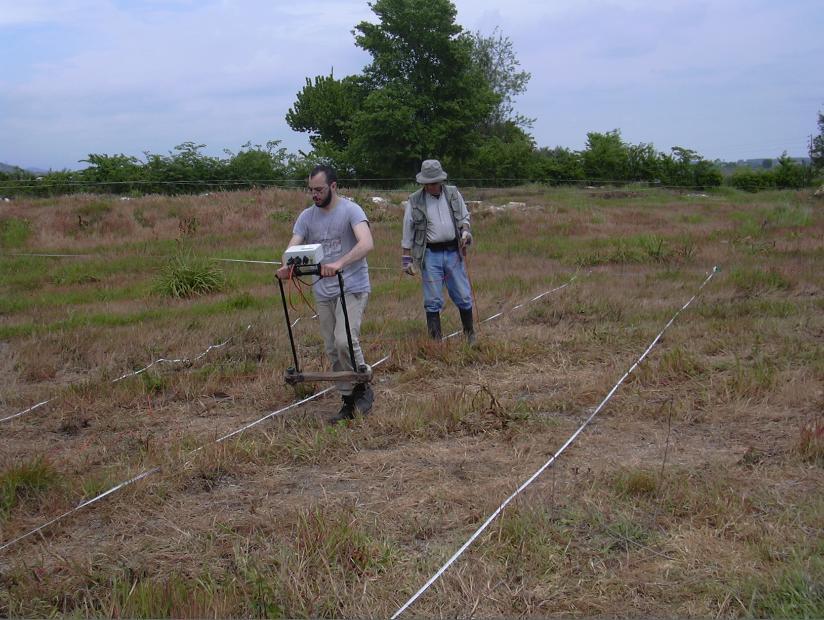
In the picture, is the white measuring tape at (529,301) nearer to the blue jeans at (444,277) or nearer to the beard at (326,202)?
the blue jeans at (444,277)

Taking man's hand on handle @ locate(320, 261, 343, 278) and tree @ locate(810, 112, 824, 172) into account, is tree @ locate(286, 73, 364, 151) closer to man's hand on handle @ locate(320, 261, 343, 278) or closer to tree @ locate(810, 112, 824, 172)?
Result: tree @ locate(810, 112, 824, 172)

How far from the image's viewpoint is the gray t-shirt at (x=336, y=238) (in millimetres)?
6137

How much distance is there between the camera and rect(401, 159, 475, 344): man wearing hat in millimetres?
7906

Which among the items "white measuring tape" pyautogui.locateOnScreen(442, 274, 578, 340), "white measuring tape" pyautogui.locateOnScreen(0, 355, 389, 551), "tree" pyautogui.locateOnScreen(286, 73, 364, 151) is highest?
"tree" pyautogui.locateOnScreen(286, 73, 364, 151)

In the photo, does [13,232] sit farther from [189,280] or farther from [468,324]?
[468,324]

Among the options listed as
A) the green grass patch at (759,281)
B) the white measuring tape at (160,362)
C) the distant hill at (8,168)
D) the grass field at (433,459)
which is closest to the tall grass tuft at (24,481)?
the grass field at (433,459)

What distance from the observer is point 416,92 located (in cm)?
4025

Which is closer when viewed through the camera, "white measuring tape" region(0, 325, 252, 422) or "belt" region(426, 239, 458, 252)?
"white measuring tape" region(0, 325, 252, 422)

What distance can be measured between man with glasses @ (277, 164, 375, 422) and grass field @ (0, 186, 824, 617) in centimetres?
35

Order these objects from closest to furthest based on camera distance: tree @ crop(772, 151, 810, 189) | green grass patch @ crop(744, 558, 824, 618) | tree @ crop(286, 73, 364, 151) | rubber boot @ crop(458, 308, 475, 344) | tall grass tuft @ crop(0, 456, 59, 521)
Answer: green grass patch @ crop(744, 558, 824, 618)
tall grass tuft @ crop(0, 456, 59, 521)
rubber boot @ crop(458, 308, 475, 344)
tree @ crop(772, 151, 810, 189)
tree @ crop(286, 73, 364, 151)

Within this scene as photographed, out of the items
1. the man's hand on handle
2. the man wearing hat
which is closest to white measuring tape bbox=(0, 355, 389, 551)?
the man's hand on handle

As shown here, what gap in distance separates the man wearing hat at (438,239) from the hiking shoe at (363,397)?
1.90 metres

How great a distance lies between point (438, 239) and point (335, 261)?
2038 mm

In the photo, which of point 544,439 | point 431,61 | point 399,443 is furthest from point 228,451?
point 431,61
